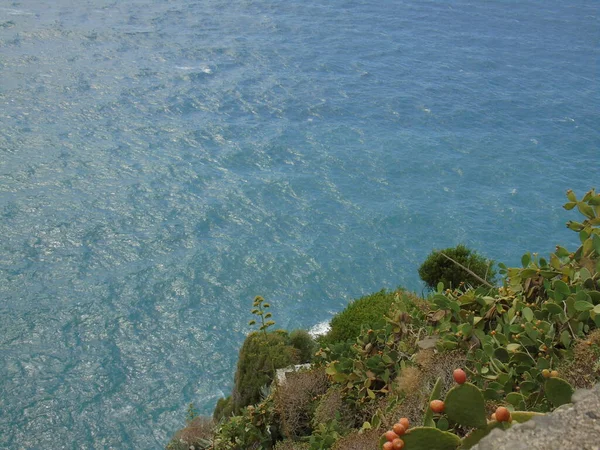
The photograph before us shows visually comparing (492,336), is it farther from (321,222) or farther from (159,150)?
(159,150)

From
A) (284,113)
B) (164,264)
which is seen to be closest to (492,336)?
(164,264)

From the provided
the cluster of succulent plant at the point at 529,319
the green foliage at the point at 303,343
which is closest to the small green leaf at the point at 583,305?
the cluster of succulent plant at the point at 529,319

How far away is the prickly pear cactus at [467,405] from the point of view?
434cm

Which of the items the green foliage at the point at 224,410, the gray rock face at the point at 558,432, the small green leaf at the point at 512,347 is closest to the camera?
the gray rock face at the point at 558,432

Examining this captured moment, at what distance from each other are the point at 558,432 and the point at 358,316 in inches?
374

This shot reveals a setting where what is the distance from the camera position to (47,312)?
20031mm

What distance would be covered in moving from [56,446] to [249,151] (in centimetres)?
1628

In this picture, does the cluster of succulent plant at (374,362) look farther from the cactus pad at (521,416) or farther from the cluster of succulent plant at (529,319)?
the cactus pad at (521,416)

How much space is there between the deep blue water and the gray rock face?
45.9ft

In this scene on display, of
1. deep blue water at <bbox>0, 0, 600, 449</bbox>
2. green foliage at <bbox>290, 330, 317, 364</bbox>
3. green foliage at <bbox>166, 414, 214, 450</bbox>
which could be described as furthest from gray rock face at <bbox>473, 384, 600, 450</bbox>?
deep blue water at <bbox>0, 0, 600, 449</bbox>

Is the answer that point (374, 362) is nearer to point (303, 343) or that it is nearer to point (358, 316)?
point (358, 316)

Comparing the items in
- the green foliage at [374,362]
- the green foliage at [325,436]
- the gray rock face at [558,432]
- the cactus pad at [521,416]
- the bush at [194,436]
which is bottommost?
the bush at [194,436]

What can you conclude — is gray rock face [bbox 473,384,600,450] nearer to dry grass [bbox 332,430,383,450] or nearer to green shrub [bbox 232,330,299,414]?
dry grass [bbox 332,430,383,450]

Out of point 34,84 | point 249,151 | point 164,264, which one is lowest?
point 164,264
